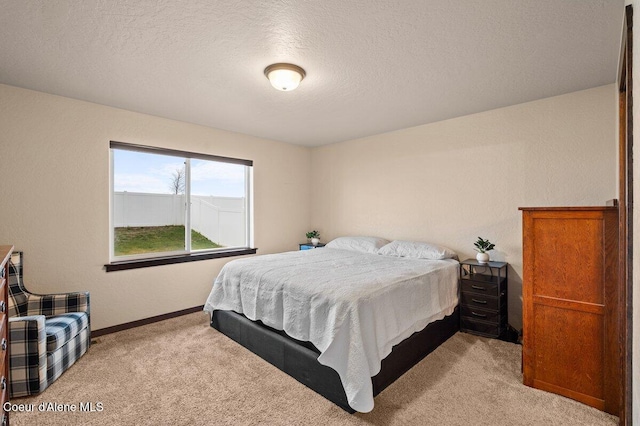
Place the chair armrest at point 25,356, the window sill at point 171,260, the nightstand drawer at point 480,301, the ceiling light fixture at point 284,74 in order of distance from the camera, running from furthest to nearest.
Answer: the window sill at point 171,260 → the nightstand drawer at point 480,301 → the ceiling light fixture at point 284,74 → the chair armrest at point 25,356

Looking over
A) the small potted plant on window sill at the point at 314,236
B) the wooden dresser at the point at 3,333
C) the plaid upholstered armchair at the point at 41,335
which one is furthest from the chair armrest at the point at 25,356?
the small potted plant on window sill at the point at 314,236

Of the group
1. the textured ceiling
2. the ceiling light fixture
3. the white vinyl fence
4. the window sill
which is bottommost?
the window sill

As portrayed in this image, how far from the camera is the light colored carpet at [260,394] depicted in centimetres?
195

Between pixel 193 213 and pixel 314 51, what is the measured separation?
289 cm

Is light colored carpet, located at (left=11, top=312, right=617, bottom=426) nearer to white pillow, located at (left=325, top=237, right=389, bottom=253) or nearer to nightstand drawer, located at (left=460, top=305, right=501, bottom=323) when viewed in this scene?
nightstand drawer, located at (left=460, top=305, right=501, bottom=323)

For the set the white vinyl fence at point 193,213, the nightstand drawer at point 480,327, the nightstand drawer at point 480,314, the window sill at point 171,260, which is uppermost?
the white vinyl fence at point 193,213

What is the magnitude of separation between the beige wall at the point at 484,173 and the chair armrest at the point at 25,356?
Result: 389 cm

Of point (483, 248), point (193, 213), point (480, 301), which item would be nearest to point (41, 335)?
point (193, 213)

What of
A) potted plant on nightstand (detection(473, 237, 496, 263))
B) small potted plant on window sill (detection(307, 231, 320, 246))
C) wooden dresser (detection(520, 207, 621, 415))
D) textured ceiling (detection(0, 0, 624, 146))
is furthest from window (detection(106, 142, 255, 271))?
wooden dresser (detection(520, 207, 621, 415))

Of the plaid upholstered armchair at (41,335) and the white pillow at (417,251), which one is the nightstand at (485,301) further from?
the plaid upholstered armchair at (41,335)

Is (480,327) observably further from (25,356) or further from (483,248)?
(25,356)

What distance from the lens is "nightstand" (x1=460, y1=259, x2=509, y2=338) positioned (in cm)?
308

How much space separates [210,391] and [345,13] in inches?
109

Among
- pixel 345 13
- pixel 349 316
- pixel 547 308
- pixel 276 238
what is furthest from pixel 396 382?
pixel 276 238
